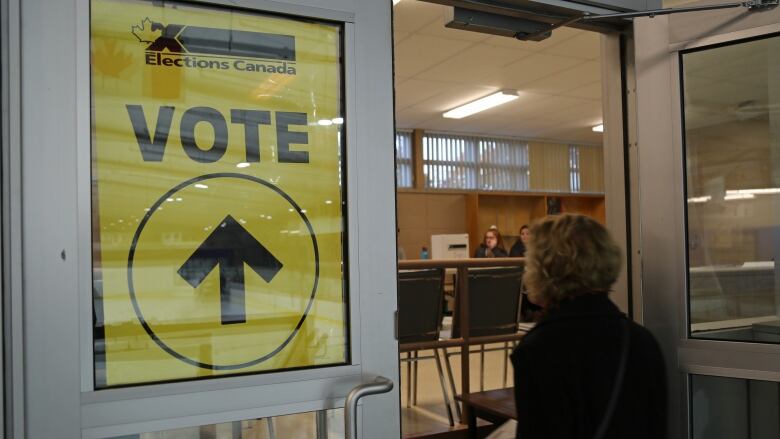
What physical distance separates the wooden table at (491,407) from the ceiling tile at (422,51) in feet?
9.62

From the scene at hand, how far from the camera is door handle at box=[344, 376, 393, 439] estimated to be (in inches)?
50.7

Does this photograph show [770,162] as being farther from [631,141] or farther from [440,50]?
[440,50]

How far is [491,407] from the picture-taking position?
10.3 ft

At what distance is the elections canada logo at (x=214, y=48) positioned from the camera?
1.31 meters

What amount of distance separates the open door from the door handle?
901 millimetres

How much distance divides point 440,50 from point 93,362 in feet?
15.6

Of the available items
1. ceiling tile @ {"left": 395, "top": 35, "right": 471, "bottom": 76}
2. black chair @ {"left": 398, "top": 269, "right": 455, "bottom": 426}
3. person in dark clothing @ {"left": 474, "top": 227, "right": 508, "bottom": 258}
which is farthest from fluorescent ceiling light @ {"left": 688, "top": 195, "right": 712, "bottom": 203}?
person in dark clothing @ {"left": 474, "top": 227, "right": 508, "bottom": 258}

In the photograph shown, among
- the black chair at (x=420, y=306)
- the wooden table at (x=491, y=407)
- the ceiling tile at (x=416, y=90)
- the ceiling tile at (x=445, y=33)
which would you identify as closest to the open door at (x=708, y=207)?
the wooden table at (x=491, y=407)

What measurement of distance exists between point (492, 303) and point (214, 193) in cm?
301

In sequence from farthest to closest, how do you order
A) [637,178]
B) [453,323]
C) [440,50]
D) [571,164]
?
[571,164] < [440,50] < [453,323] < [637,178]

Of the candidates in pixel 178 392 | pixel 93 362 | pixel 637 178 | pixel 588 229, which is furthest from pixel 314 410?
pixel 637 178

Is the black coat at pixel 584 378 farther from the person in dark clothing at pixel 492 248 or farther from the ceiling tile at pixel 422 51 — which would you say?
the person in dark clothing at pixel 492 248

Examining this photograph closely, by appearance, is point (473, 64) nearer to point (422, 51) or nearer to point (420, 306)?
point (422, 51)

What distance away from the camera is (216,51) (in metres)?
1.36
